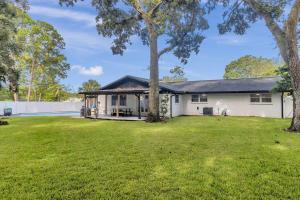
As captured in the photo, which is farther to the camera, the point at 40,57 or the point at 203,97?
the point at 40,57

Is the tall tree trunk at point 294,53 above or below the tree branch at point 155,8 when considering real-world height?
below

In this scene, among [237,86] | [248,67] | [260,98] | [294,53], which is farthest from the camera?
[248,67]

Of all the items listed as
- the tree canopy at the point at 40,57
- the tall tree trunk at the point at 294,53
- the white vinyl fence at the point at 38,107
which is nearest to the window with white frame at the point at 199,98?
the tall tree trunk at the point at 294,53

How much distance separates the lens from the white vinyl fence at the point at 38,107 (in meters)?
26.8

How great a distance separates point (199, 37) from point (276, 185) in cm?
1994

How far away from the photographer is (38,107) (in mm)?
30734

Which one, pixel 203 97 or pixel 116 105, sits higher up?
pixel 203 97

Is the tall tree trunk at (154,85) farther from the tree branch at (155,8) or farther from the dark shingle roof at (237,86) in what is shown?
the dark shingle roof at (237,86)

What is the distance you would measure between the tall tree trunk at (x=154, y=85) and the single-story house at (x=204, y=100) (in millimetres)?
1765

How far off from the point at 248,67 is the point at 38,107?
40914 millimetres

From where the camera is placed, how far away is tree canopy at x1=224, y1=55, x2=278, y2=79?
156 feet

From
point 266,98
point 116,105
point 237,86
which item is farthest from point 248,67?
point 116,105

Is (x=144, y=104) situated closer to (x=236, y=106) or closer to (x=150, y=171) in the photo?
(x=236, y=106)

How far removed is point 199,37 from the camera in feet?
73.7
